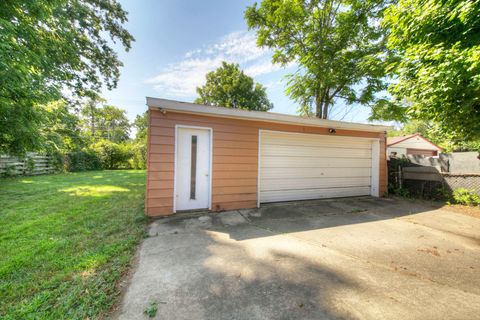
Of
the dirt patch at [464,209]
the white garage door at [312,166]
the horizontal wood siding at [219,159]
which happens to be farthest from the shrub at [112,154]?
the dirt patch at [464,209]

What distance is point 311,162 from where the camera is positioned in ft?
17.9

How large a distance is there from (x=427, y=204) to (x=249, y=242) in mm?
5831

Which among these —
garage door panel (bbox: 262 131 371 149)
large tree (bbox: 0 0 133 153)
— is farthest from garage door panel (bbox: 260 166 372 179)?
large tree (bbox: 0 0 133 153)

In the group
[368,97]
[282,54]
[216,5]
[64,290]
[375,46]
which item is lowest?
[64,290]

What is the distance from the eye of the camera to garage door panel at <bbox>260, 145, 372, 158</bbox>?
5.02 metres

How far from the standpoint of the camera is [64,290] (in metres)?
1.71

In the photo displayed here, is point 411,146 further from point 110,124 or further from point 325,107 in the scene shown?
point 110,124

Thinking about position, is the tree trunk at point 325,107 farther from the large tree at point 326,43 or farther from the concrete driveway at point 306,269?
the concrete driveway at point 306,269

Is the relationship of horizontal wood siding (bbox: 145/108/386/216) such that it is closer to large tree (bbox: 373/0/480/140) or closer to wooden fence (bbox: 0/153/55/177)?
large tree (bbox: 373/0/480/140)

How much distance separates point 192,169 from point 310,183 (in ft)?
11.7

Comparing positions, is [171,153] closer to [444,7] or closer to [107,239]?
[107,239]

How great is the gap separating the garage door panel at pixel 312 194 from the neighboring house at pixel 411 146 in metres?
10.3

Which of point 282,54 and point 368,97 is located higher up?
point 282,54

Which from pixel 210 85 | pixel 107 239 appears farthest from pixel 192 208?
pixel 210 85
